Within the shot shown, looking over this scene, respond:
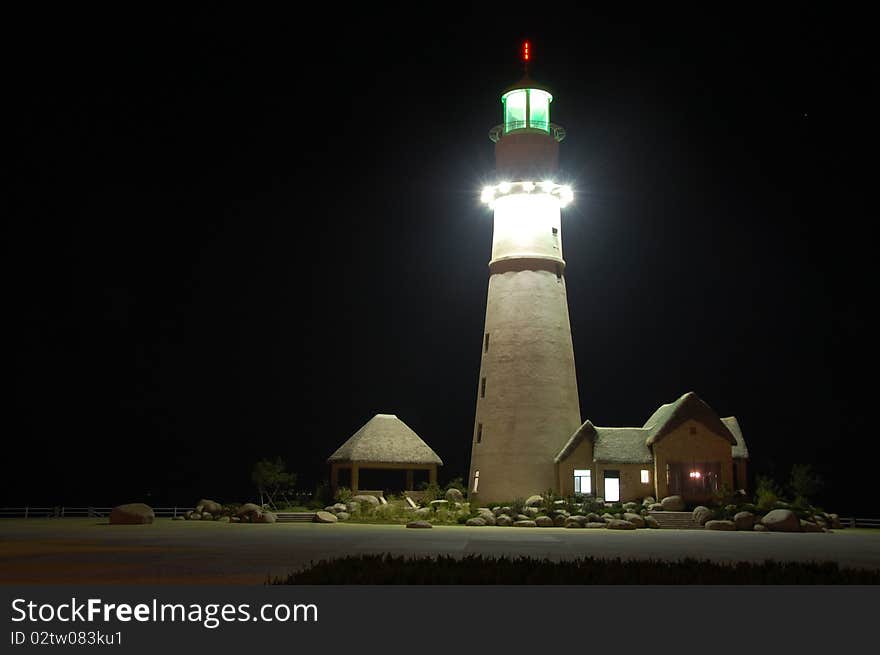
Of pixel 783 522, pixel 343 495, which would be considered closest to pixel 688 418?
pixel 783 522

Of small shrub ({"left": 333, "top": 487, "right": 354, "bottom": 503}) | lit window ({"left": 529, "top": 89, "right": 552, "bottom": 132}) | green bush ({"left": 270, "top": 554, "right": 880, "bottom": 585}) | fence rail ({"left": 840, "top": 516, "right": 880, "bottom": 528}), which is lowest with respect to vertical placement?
fence rail ({"left": 840, "top": 516, "right": 880, "bottom": 528})

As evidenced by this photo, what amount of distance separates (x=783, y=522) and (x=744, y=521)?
57.5 inches

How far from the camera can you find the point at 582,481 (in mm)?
42562

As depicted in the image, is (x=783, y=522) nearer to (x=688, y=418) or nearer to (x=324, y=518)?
(x=688, y=418)

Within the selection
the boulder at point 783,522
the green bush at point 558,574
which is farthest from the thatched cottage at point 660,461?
the green bush at point 558,574

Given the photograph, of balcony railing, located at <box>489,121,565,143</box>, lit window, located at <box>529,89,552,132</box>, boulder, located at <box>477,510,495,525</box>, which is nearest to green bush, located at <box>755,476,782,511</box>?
boulder, located at <box>477,510,495,525</box>

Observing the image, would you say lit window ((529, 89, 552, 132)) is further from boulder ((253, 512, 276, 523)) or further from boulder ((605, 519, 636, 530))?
boulder ((253, 512, 276, 523))

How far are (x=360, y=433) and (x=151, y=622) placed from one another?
39150 millimetres

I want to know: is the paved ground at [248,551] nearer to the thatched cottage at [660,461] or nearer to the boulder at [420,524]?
the boulder at [420,524]

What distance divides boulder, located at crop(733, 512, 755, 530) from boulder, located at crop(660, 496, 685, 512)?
5034 mm

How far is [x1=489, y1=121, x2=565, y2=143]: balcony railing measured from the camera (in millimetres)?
45812

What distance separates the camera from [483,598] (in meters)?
11.1

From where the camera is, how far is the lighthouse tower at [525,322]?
4256cm

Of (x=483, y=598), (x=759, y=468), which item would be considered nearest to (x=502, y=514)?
(x=483, y=598)
